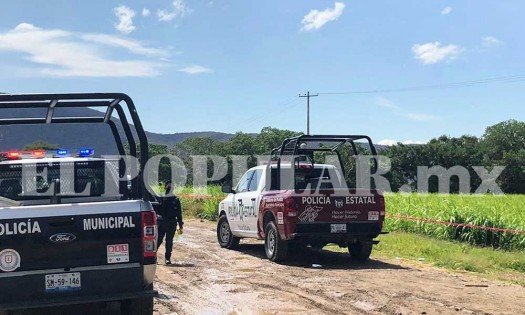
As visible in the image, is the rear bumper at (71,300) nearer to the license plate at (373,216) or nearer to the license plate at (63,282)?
the license plate at (63,282)

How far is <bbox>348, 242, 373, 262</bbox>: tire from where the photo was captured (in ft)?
40.5

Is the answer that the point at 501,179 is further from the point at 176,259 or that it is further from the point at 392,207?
the point at 176,259

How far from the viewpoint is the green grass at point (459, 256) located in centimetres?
1177

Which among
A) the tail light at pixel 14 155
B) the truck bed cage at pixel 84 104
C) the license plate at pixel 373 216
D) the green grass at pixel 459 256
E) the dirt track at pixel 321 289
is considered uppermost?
the truck bed cage at pixel 84 104

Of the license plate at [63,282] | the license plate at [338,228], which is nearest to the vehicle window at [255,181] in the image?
the license plate at [338,228]

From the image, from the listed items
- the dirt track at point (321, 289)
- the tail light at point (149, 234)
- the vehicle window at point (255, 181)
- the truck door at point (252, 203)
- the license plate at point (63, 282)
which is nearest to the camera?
the license plate at point (63, 282)

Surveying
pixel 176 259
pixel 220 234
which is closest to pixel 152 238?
pixel 176 259

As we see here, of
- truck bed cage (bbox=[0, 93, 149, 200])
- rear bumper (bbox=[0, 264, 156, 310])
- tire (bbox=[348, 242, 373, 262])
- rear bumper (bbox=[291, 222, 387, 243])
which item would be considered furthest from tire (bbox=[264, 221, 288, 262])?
rear bumper (bbox=[0, 264, 156, 310])

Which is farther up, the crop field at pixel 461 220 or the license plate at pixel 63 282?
the license plate at pixel 63 282

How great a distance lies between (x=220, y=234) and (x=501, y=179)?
73440 mm

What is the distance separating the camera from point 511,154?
84.4m

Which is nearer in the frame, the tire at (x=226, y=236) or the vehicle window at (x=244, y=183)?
the vehicle window at (x=244, y=183)

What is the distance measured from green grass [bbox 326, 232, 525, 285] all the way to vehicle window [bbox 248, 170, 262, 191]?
2.82 m

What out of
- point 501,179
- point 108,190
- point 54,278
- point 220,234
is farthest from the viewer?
point 501,179
